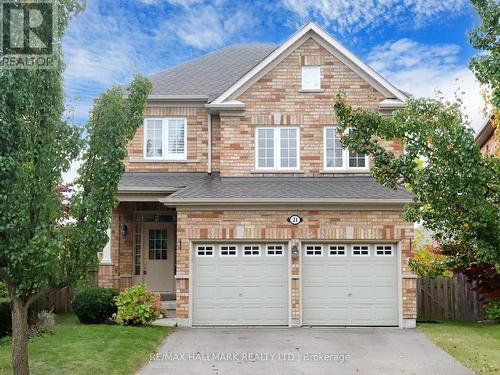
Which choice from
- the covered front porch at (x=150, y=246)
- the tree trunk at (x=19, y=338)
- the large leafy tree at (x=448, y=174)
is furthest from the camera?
the covered front porch at (x=150, y=246)

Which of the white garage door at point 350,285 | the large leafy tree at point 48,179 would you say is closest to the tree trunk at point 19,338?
the large leafy tree at point 48,179

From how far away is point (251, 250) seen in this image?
1622cm

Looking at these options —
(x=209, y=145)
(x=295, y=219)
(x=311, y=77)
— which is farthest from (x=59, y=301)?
(x=311, y=77)

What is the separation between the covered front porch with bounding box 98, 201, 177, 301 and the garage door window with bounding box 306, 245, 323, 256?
4.76 metres

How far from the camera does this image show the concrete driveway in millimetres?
10828

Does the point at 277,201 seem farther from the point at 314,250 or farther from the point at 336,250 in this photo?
the point at 336,250

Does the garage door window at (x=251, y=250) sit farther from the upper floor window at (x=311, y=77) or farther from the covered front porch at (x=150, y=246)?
the upper floor window at (x=311, y=77)

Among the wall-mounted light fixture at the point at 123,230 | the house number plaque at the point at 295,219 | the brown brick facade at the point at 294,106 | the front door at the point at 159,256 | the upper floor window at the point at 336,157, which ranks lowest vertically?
the front door at the point at 159,256

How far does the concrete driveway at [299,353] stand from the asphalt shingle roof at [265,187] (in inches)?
135

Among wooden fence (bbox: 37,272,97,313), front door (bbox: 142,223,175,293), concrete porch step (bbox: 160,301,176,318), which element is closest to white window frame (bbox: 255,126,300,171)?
front door (bbox: 142,223,175,293)

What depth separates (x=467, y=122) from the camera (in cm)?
848

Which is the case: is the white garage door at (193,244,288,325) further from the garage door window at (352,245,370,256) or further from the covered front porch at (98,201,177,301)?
the covered front porch at (98,201,177,301)

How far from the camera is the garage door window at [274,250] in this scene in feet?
53.2

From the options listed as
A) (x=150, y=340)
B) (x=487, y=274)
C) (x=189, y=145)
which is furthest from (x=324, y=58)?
(x=150, y=340)
